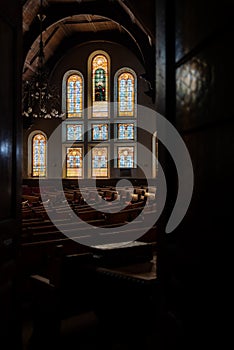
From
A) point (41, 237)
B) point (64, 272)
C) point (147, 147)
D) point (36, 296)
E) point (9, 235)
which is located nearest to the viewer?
point (9, 235)

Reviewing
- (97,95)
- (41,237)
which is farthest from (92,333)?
(97,95)

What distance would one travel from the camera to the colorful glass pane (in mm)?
17562

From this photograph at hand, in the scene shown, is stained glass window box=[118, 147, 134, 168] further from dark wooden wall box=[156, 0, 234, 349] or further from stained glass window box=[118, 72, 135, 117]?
dark wooden wall box=[156, 0, 234, 349]

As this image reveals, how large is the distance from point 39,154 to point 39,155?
0.05 meters

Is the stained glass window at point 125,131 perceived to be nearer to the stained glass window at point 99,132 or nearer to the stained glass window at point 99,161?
the stained glass window at point 99,132

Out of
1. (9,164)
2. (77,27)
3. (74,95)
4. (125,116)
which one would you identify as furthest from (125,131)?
(9,164)

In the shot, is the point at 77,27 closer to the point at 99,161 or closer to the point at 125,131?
the point at 125,131

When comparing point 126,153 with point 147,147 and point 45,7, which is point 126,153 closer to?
point 147,147

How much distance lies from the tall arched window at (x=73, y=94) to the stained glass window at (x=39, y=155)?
5.41 feet

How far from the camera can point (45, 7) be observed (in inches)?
524

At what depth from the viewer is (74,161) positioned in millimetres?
17922

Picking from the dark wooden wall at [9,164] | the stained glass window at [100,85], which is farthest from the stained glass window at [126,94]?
the dark wooden wall at [9,164]

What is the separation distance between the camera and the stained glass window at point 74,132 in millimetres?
17906

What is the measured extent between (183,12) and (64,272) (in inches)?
70.9
